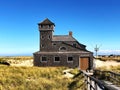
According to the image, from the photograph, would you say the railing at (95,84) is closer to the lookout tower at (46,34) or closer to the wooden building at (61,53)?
the wooden building at (61,53)

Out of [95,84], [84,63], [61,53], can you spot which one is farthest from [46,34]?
[95,84]

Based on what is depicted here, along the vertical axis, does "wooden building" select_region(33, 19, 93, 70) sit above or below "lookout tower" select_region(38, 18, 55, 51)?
below

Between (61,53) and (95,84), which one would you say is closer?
(95,84)

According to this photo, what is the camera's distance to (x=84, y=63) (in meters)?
37.1

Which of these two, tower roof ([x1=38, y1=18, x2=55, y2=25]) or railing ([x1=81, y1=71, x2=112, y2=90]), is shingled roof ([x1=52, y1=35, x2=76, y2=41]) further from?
railing ([x1=81, y1=71, x2=112, y2=90])

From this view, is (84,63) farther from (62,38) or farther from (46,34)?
(46,34)

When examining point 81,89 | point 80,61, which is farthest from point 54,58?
point 81,89

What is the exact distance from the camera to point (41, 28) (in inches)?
1542

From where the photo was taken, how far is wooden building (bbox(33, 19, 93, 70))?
3709cm

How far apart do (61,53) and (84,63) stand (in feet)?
14.4

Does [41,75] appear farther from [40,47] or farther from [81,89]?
[40,47]

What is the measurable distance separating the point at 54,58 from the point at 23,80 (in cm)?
1940

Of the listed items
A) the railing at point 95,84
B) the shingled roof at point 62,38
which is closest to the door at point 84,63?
the shingled roof at point 62,38

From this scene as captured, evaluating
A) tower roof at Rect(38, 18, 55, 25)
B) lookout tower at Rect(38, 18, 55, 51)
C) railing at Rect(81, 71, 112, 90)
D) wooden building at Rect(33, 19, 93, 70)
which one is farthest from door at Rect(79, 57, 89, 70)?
railing at Rect(81, 71, 112, 90)
